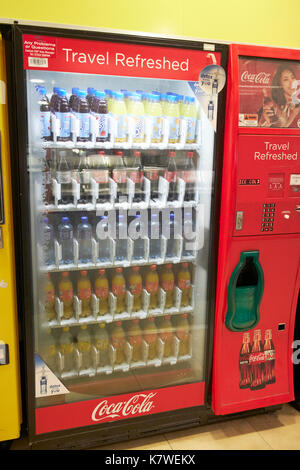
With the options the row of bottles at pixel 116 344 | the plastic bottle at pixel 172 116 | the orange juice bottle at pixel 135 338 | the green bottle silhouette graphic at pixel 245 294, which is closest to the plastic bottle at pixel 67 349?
the row of bottles at pixel 116 344

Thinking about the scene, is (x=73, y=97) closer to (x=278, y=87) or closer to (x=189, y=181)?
(x=189, y=181)

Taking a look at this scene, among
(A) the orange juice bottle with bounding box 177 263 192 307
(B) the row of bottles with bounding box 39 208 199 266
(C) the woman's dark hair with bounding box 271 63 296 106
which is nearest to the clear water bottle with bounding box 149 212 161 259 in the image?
(B) the row of bottles with bounding box 39 208 199 266

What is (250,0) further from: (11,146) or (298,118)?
(11,146)

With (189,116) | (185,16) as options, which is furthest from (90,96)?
(185,16)

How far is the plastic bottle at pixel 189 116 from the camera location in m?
2.50

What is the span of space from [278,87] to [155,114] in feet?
2.41

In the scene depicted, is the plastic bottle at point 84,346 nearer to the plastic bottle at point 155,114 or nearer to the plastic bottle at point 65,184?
the plastic bottle at point 65,184

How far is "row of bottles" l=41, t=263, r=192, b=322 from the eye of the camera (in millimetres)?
2572

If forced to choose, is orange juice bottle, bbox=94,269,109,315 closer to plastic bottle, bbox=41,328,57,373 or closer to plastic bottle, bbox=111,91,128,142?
plastic bottle, bbox=41,328,57,373

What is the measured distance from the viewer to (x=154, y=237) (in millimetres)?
2641

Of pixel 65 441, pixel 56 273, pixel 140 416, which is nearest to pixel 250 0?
pixel 56 273

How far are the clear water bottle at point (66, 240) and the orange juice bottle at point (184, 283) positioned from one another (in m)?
0.74

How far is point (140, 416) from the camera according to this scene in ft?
8.52

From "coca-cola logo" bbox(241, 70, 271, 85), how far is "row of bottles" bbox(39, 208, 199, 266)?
840mm
